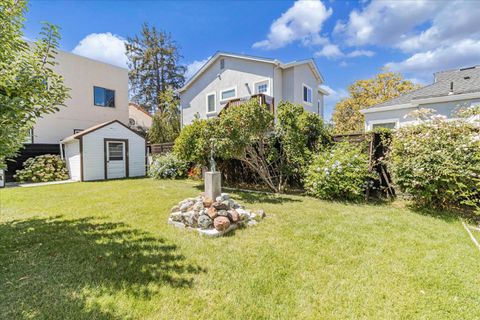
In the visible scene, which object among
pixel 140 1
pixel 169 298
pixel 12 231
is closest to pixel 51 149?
pixel 140 1

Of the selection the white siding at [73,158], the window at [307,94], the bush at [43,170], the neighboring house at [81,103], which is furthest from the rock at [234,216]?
the neighboring house at [81,103]

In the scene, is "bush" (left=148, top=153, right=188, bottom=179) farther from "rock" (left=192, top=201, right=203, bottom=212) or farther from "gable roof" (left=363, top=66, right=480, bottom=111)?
"gable roof" (left=363, top=66, right=480, bottom=111)

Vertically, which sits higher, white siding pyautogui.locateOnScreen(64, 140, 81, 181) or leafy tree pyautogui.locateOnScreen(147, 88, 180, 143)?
leafy tree pyautogui.locateOnScreen(147, 88, 180, 143)

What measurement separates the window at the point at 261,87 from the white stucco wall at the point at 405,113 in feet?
19.7

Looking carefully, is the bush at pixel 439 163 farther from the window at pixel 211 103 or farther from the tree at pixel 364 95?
the tree at pixel 364 95

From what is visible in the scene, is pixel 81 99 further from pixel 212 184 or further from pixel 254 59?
pixel 212 184

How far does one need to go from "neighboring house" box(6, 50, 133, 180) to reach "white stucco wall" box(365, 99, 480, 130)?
16.9 metres

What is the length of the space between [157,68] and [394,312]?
28418 millimetres

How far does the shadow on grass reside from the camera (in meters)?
2.15

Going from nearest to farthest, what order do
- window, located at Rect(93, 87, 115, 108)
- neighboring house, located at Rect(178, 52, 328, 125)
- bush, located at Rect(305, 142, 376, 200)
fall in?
bush, located at Rect(305, 142, 376, 200), neighboring house, located at Rect(178, 52, 328, 125), window, located at Rect(93, 87, 115, 108)

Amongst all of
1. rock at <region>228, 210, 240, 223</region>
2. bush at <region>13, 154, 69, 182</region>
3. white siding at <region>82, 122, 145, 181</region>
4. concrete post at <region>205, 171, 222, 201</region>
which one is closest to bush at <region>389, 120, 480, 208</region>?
rock at <region>228, 210, 240, 223</region>

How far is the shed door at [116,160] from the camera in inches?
462

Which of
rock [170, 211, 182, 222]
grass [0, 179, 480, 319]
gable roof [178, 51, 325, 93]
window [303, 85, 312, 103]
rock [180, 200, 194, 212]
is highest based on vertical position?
gable roof [178, 51, 325, 93]

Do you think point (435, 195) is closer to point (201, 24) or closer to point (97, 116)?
point (201, 24)
